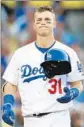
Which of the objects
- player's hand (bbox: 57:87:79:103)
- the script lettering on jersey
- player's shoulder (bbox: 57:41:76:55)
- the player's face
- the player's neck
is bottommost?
player's hand (bbox: 57:87:79:103)

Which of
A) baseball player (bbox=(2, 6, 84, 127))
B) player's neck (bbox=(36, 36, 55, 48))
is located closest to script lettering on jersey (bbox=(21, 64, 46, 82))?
baseball player (bbox=(2, 6, 84, 127))

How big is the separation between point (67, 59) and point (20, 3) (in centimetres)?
36

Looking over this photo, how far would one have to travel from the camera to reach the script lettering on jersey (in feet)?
4.52

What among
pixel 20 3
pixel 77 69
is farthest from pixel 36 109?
pixel 20 3

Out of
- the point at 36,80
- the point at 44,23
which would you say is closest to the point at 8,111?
the point at 36,80

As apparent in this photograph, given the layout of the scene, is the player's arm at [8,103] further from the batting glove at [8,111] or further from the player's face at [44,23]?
the player's face at [44,23]

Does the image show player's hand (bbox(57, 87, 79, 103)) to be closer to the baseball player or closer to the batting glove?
the baseball player

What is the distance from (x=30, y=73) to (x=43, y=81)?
0.07 meters

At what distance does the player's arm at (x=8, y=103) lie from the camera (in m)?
1.40

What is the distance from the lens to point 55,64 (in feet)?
4.49

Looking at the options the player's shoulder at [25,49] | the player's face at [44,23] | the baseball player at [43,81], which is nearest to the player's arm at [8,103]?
the baseball player at [43,81]

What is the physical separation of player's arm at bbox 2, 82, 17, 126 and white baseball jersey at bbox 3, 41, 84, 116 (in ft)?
0.12

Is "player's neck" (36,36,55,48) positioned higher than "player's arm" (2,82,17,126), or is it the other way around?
"player's neck" (36,36,55,48)

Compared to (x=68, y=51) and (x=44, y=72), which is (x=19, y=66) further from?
(x=68, y=51)
